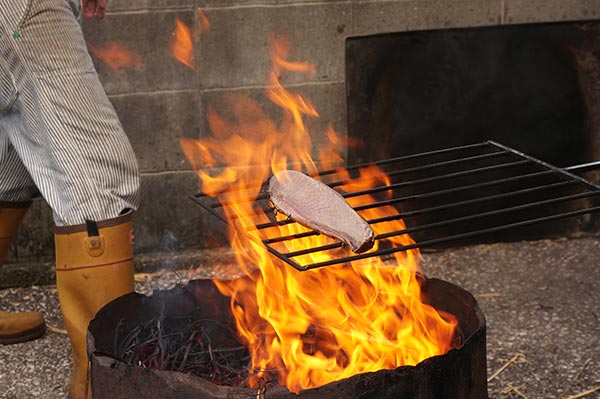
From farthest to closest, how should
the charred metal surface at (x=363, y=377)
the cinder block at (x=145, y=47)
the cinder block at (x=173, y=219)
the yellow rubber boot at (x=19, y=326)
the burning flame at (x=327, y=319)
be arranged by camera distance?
1. the cinder block at (x=173, y=219)
2. the cinder block at (x=145, y=47)
3. the yellow rubber boot at (x=19, y=326)
4. the burning flame at (x=327, y=319)
5. the charred metal surface at (x=363, y=377)

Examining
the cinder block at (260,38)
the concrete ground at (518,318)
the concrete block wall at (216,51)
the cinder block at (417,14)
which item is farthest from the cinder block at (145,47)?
the concrete ground at (518,318)

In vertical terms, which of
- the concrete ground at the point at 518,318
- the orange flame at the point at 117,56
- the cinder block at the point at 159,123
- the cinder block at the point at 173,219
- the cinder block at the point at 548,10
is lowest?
the concrete ground at the point at 518,318

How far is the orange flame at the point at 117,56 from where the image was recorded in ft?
16.2

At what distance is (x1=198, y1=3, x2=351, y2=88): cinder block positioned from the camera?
5016mm

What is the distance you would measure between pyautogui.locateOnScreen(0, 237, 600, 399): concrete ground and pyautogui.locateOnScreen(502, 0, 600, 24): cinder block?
1272 mm

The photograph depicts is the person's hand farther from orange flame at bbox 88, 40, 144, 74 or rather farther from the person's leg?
orange flame at bbox 88, 40, 144, 74

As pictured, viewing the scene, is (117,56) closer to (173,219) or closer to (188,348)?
(173,219)

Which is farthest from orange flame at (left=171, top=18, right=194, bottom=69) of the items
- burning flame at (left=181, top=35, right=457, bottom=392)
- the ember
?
the ember

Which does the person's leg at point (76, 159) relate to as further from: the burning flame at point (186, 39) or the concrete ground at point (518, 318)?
the burning flame at point (186, 39)

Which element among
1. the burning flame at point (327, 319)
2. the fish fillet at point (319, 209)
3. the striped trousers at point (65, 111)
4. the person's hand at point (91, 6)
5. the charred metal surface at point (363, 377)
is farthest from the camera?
the person's hand at point (91, 6)

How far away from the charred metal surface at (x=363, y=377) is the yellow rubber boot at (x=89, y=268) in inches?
12.5

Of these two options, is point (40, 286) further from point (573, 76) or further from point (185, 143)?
point (573, 76)

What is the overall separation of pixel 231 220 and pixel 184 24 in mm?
2415

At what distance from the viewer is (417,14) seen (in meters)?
5.08
